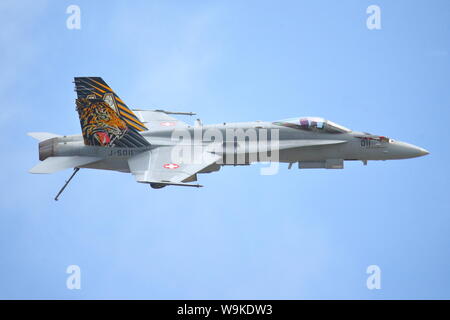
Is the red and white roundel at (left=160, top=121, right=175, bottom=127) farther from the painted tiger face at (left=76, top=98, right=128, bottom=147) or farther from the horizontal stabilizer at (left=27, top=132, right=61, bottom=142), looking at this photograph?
the horizontal stabilizer at (left=27, top=132, right=61, bottom=142)

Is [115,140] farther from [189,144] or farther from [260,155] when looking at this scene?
[260,155]

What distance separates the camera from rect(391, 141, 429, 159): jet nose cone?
33281 mm

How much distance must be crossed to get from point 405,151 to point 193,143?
7222 mm

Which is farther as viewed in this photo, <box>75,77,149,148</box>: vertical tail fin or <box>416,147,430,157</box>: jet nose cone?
<box>416,147,430,157</box>: jet nose cone

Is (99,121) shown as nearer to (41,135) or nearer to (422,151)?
(41,135)

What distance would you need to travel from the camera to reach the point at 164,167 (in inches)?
1238

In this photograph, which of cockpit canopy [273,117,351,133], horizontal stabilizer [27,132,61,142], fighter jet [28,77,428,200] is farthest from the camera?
horizontal stabilizer [27,132,61,142]

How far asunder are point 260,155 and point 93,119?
571cm

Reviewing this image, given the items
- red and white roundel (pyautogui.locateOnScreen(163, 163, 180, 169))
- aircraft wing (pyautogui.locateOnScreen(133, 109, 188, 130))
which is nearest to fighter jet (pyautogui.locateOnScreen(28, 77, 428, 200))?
red and white roundel (pyautogui.locateOnScreen(163, 163, 180, 169))

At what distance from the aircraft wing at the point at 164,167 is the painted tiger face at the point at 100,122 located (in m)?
1.03

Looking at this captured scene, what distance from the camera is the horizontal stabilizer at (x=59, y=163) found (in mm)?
32403

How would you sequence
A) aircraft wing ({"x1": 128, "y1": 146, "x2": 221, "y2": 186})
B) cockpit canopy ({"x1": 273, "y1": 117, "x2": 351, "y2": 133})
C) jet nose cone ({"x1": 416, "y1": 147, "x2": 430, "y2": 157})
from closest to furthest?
1. aircraft wing ({"x1": 128, "y1": 146, "x2": 221, "y2": 186})
2. cockpit canopy ({"x1": 273, "y1": 117, "x2": 351, "y2": 133})
3. jet nose cone ({"x1": 416, "y1": 147, "x2": 430, "y2": 157})

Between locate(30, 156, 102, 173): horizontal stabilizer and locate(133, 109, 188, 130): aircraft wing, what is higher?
locate(133, 109, 188, 130): aircraft wing

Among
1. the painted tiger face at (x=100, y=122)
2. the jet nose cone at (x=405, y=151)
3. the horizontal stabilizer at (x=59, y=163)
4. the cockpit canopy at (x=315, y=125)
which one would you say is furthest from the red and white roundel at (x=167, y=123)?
the jet nose cone at (x=405, y=151)
